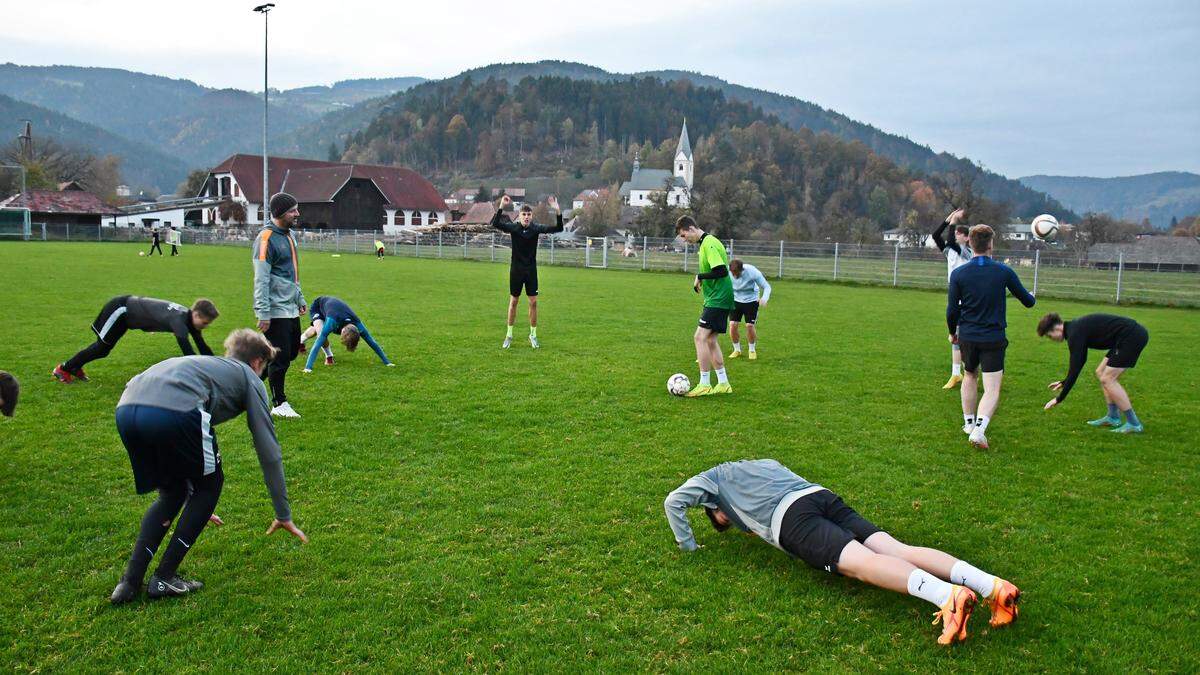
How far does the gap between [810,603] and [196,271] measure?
95.6ft

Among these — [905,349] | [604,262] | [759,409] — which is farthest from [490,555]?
[604,262]

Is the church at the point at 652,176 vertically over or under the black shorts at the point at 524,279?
over

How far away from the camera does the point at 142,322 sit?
28.9 feet

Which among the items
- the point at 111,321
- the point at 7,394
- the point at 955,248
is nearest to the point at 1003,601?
the point at 7,394

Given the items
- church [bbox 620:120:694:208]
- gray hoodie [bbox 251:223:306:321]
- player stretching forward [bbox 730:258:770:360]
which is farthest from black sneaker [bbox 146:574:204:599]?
church [bbox 620:120:694:208]

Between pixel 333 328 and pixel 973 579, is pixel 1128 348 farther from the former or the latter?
pixel 333 328

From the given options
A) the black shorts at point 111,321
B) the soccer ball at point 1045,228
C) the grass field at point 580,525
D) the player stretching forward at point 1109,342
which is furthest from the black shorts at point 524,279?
the soccer ball at point 1045,228

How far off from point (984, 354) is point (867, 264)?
27869 mm

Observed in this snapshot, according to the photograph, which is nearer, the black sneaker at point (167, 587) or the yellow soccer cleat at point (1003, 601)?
the yellow soccer cleat at point (1003, 601)

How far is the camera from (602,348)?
12.9 meters

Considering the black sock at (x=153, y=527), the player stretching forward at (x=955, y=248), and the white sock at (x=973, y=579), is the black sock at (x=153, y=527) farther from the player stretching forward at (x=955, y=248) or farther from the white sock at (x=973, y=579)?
the player stretching forward at (x=955, y=248)

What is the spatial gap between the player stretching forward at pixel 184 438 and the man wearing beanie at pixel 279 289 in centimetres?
342

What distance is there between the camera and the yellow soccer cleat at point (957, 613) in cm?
386

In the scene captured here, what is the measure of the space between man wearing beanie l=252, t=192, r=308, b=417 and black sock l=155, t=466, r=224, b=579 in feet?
11.3
